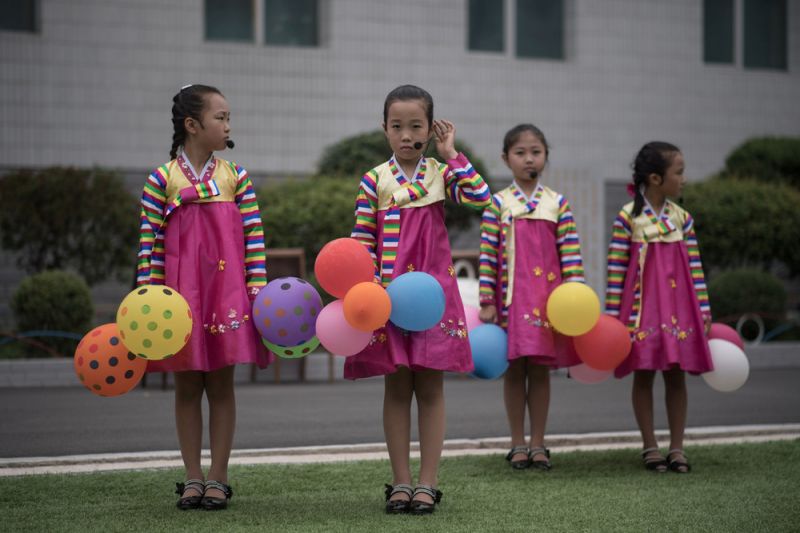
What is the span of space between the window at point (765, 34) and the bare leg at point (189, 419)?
1772 centimetres

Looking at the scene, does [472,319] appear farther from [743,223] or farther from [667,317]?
[743,223]

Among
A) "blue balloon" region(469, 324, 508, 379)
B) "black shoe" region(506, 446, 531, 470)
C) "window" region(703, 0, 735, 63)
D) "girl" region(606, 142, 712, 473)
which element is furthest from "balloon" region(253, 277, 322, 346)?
"window" region(703, 0, 735, 63)

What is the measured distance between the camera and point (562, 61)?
19500 millimetres

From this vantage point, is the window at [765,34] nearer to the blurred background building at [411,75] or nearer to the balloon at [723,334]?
the blurred background building at [411,75]

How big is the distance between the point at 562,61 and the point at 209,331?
1546cm

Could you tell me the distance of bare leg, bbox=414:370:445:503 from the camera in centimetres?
497

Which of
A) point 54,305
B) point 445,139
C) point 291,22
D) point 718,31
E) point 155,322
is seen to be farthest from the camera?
point 718,31

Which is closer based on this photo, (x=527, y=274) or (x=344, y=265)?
(x=344, y=265)

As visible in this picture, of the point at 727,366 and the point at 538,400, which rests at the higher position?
the point at 727,366

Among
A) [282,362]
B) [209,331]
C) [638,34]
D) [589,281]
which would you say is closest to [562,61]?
[638,34]

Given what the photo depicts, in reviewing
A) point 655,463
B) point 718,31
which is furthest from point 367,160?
point 655,463

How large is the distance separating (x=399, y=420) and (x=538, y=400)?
1700 mm

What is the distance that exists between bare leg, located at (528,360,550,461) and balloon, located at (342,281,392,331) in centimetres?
201

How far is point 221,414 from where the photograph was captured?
5152mm
